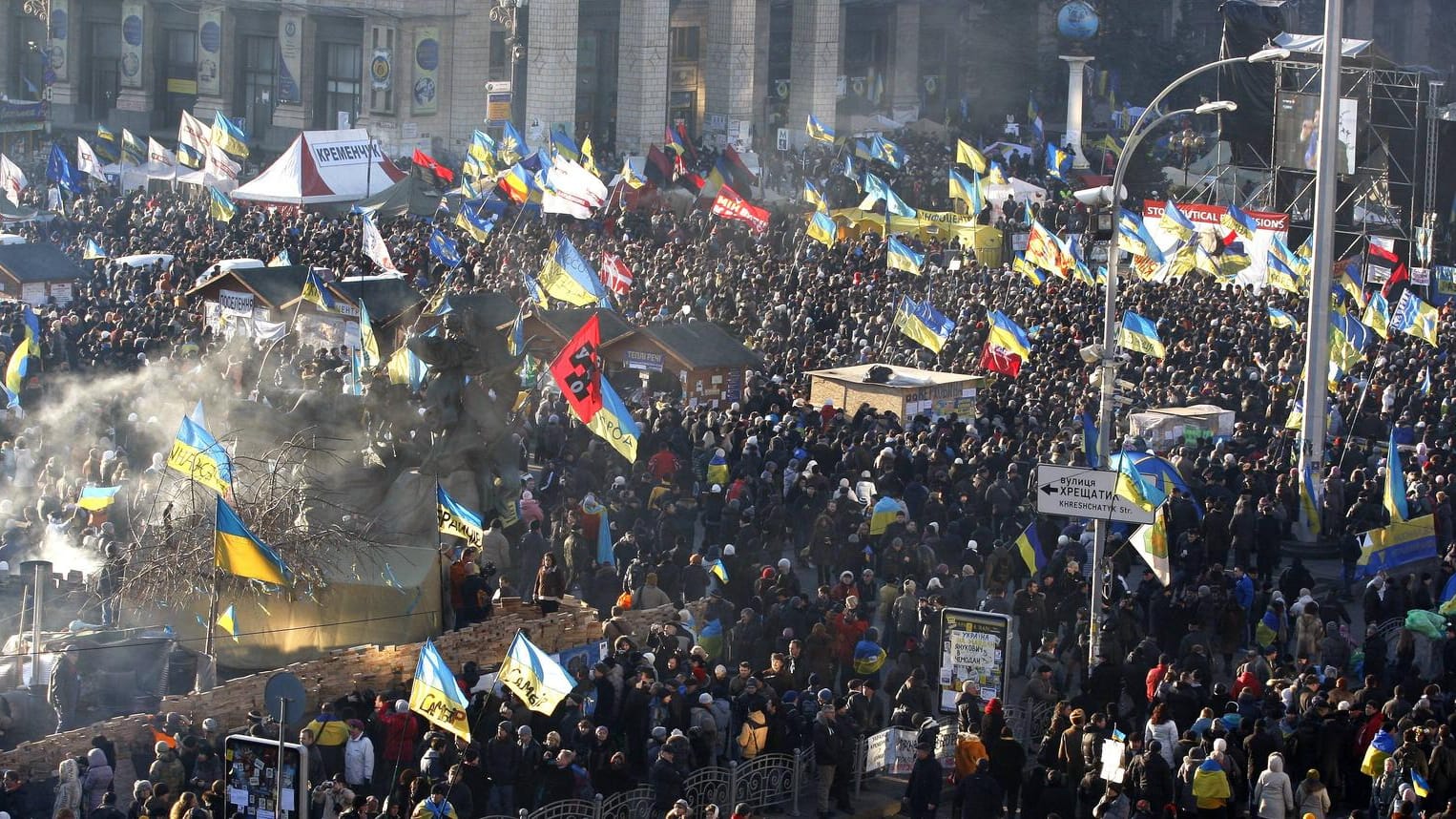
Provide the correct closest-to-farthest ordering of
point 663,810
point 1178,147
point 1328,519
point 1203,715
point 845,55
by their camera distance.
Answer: point 663,810 → point 1203,715 → point 1328,519 → point 1178,147 → point 845,55

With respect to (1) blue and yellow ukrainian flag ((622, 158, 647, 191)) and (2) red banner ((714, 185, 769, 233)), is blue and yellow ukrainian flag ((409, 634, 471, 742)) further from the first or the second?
(1) blue and yellow ukrainian flag ((622, 158, 647, 191))

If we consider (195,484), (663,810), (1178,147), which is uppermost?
(1178,147)

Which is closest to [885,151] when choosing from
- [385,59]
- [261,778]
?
[385,59]

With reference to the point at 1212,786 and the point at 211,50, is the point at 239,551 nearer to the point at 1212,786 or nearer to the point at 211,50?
the point at 1212,786

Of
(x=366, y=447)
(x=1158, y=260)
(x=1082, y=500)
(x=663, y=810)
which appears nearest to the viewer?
(x=663, y=810)

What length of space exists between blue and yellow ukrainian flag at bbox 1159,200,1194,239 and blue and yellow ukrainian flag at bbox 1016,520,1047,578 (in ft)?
53.4

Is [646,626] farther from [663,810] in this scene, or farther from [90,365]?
[90,365]

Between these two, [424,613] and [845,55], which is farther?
[845,55]

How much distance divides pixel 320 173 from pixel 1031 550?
2754 centimetres

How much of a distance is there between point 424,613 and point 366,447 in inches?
86.7

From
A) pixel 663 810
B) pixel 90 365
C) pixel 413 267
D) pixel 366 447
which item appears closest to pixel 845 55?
pixel 413 267

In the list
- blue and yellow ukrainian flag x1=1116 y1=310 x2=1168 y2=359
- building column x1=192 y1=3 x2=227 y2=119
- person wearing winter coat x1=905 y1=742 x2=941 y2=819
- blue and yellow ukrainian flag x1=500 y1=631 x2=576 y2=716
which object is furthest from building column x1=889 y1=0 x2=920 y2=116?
blue and yellow ukrainian flag x1=500 y1=631 x2=576 y2=716

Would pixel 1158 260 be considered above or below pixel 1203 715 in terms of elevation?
above

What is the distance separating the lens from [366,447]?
68.9 ft
